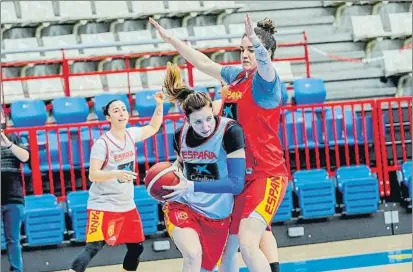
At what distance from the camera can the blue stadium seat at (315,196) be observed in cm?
958

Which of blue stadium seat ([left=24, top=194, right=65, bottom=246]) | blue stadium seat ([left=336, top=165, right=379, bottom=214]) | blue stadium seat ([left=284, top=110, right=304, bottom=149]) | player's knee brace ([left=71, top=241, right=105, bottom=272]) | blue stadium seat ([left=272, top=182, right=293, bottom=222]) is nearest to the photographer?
player's knee brace ([left=71, top=241, right=105, bottom=272])

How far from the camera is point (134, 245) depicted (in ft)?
24.1

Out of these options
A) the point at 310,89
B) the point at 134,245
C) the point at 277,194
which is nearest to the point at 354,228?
the point at 310,89

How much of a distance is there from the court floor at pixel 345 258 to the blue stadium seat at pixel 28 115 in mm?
2287

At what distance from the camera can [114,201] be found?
24.3ft

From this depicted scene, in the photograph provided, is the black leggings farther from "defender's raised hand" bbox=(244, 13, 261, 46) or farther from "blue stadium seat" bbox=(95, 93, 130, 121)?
"blue stadium seat" bbox=(95, 93, 130, 121)

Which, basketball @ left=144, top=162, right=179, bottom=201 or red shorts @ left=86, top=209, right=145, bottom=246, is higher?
basketball @ left=144, top=162, right=179, bottom=201

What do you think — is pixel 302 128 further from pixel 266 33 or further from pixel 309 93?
pixel 266 33

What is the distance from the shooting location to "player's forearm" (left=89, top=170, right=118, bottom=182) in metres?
6.97

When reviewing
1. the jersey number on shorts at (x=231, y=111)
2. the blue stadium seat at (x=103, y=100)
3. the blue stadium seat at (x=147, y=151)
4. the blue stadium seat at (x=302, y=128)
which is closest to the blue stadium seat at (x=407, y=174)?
the blue stadium seat at (x=302, y=128)

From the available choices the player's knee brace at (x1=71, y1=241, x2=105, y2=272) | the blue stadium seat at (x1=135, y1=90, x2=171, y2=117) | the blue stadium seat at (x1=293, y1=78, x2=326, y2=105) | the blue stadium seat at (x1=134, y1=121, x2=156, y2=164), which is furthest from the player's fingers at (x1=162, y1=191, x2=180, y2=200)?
the blue stadium seat at (x1=293, y1=78, x2=326, y2=105)

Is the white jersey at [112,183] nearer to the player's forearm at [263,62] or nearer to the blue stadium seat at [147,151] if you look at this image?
the player's forearm at [263,62]

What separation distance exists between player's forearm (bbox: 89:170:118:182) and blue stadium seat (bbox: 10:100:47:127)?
3594 millimetres

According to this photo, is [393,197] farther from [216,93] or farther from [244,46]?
[244,46]
